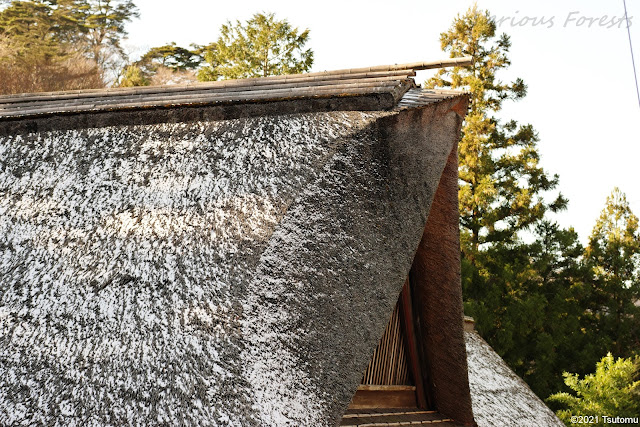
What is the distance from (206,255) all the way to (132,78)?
18860 mm

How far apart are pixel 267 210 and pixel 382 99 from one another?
960mm

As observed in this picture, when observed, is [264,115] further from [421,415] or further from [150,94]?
[421,415]

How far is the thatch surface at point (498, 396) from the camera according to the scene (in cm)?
493

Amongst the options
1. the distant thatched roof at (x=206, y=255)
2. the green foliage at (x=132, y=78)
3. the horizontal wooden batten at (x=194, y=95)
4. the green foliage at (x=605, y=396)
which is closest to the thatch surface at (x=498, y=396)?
the distant thatched roof at (x=206, y=255)

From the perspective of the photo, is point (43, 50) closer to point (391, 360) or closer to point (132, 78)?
point (132, 78)

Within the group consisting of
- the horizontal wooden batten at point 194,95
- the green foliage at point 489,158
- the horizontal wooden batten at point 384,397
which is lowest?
the horizontal wooden batten at point 384,397

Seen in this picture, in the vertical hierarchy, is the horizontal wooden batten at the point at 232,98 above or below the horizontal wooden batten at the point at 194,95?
below

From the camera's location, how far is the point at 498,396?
18.0ft

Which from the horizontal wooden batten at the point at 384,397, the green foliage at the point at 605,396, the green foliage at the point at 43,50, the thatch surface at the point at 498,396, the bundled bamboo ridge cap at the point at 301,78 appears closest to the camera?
the horizontal wooden batten at the point at 384,397

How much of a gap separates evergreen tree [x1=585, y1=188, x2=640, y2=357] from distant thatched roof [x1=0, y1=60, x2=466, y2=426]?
49.8 ft

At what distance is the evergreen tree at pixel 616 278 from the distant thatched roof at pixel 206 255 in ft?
49.8

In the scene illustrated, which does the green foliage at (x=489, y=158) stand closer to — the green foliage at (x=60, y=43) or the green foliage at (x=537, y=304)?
the green foliage at (x=537, y=304)

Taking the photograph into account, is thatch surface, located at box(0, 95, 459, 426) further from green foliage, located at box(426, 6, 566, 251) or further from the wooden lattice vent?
green foliage, located at box(426, 6, 566, 251)

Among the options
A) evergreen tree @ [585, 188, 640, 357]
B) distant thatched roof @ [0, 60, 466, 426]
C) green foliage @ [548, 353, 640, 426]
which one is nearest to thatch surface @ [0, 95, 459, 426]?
distant thatched roof @ [0, 60, 466, 426]
